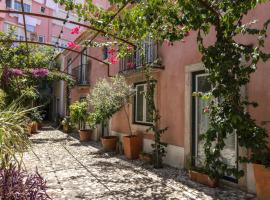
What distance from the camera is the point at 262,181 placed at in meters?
5.21

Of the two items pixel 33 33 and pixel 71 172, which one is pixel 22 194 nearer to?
pixel 71 172

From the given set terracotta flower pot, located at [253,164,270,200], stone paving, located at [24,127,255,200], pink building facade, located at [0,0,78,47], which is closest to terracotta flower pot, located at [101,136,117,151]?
stone paving, located at [24,127,255,200]

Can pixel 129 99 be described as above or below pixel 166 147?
above

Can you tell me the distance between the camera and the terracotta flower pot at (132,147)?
985 centimetres

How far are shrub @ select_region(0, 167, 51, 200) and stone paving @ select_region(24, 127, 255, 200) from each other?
2173 mm

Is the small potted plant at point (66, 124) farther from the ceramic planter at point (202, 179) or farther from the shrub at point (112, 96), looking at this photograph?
the ceramic planter at point (202, 179)

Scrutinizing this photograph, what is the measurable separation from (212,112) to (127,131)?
21.0 ft

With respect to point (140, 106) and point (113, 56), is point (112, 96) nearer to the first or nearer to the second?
point (140, 106)

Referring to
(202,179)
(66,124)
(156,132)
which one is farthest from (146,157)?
(66,124)

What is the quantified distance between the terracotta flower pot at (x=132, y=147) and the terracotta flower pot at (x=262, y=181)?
501 cm

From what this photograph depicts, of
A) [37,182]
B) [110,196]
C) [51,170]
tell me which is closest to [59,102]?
[51,170]

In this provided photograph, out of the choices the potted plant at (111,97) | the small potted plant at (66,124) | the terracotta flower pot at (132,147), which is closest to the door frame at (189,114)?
the terracotta flower pot at (132,147)

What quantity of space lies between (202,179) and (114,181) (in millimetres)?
1936

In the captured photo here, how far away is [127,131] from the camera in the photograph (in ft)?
38.8
